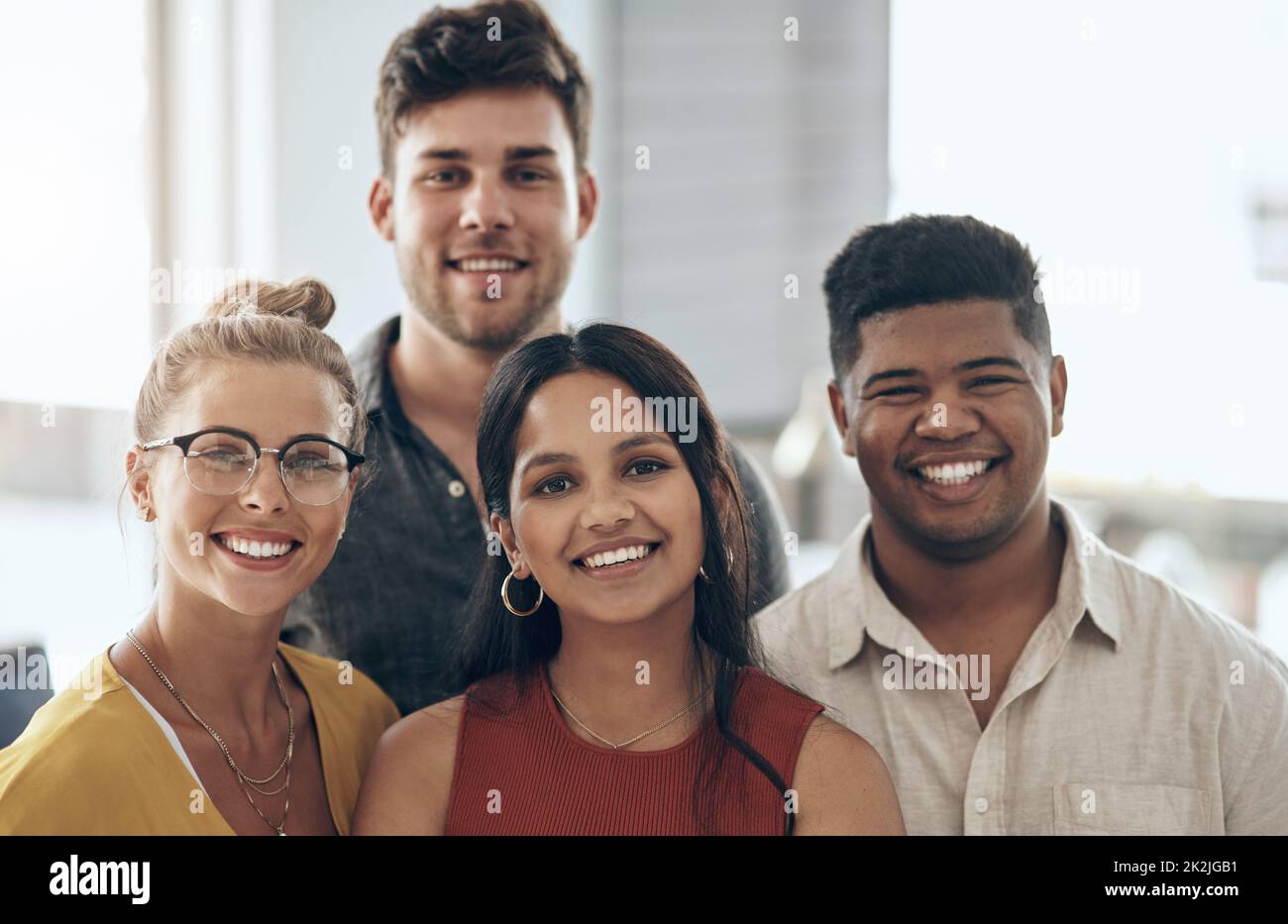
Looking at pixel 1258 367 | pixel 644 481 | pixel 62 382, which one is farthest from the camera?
pixel 1258 367

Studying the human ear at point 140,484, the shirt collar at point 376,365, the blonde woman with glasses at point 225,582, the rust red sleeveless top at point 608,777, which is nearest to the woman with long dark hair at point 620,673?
the rust red sleeveless top at point 608,777

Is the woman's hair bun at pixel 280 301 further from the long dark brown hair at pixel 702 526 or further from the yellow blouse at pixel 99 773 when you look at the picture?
the yellow blouse at pixel 99 773

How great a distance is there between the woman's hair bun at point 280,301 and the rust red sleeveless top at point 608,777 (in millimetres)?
522

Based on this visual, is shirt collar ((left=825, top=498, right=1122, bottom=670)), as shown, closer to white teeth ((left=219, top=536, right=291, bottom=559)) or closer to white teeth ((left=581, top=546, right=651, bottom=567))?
white teeth ((left=581, top=546, right=651, bottom=567))

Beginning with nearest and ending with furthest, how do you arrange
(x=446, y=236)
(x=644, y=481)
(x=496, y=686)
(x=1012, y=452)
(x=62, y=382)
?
(x=644, y=481) < (x=496, y=686) < (x=1012, y=452) < (x=446, y=236) < (x=62, y=382)

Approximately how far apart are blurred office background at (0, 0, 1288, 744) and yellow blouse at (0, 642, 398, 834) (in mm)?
332

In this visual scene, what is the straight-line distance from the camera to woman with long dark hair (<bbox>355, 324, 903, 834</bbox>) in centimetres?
131

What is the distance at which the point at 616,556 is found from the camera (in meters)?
1.32

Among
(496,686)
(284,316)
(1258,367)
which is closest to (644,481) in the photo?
(496,686)

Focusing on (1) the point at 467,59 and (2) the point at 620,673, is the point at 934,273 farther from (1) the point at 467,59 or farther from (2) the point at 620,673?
(1) the point at 467,59

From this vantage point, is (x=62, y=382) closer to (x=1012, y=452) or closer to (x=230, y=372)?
(x=230, y=372)

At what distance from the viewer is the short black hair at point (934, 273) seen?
5.06 ft
